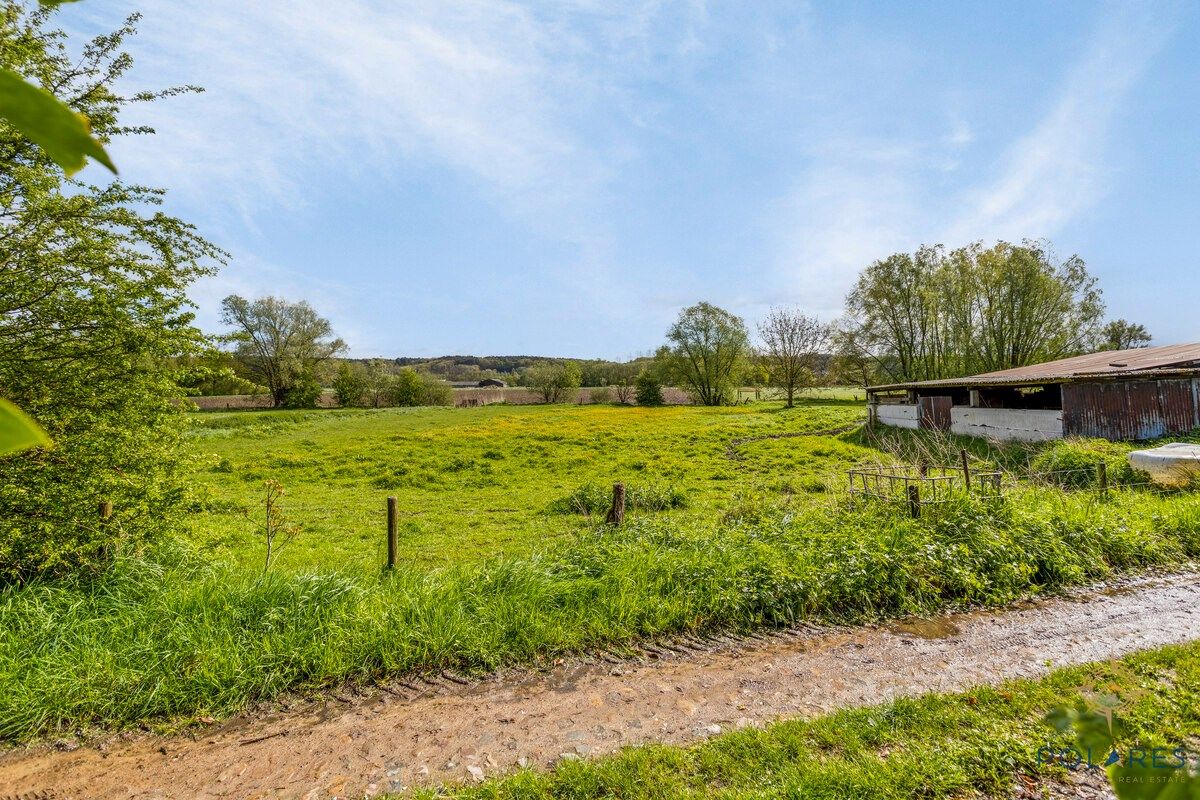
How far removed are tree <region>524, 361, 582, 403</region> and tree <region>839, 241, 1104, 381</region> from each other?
30034 millimetres

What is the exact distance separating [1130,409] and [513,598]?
20001 millimetres

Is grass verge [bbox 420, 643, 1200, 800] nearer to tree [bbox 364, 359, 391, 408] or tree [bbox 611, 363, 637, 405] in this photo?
tree [bbox 364, 359, 391, 408]

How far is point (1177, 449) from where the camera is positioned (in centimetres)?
1212

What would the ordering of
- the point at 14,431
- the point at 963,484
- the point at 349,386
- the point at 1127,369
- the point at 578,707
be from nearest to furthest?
the point at 14,431 < the point at 578,707 < the point at 963,484 < the point at 1127,369 < the point at 349,386

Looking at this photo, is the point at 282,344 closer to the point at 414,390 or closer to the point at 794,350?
the point at 414,390

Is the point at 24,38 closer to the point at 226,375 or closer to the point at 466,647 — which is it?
the point at 226,375

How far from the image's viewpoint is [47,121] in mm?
613

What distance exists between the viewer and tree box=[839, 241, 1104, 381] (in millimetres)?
A: 34500

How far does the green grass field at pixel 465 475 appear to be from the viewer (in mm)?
10539

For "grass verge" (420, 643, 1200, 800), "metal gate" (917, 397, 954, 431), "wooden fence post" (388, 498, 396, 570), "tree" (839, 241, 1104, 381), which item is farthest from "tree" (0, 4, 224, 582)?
"tree" (839, 241, 1104, 381)

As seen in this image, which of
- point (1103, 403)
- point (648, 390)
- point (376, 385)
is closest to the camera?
point (1103, 403)

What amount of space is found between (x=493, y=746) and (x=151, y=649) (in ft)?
10.8

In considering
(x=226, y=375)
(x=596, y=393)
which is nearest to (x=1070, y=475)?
(x=226, y=375)

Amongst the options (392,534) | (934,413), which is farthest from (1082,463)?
(392,534)
